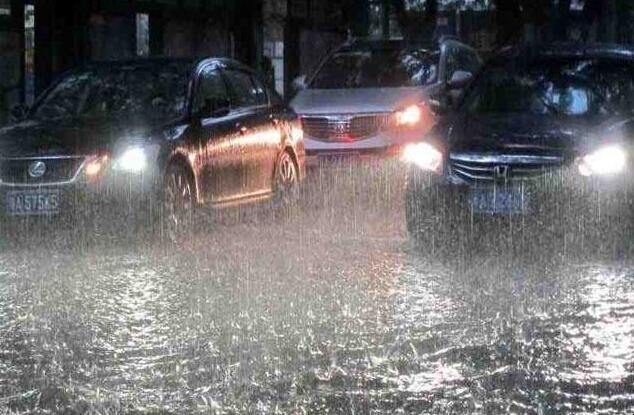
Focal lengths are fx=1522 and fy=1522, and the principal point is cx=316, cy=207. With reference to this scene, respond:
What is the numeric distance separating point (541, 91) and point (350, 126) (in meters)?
5.40

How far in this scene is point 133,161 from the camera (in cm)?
1257

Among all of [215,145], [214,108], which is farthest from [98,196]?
[214,108]

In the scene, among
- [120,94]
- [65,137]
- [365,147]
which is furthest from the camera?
[365,147]

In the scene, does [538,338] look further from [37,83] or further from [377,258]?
[37,83]

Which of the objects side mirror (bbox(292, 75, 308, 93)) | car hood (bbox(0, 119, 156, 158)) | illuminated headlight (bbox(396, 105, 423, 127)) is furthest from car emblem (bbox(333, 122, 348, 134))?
car hood (bbox(0, 119, 156, 158))

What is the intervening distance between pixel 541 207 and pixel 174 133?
3.31 meters

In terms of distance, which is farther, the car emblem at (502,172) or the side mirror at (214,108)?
the side mirror at (214,108)

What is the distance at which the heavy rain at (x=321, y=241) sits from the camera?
302 inches

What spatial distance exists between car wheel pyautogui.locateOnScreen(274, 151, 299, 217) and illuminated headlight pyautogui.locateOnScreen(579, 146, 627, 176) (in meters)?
4.13

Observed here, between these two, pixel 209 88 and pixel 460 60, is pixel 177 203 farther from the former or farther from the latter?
pixel 460 60

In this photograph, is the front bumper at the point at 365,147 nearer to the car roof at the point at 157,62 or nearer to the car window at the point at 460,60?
the car window at the point at 460,60

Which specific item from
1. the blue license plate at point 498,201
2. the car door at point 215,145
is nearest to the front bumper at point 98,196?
the car door at point 215,145

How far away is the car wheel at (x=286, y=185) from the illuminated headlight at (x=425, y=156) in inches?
116

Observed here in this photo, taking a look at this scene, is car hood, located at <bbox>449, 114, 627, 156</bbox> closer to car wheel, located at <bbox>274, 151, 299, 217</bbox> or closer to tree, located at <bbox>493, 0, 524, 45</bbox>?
car wheel, located at <bbox>274, 151, 299, 217</bbox>
